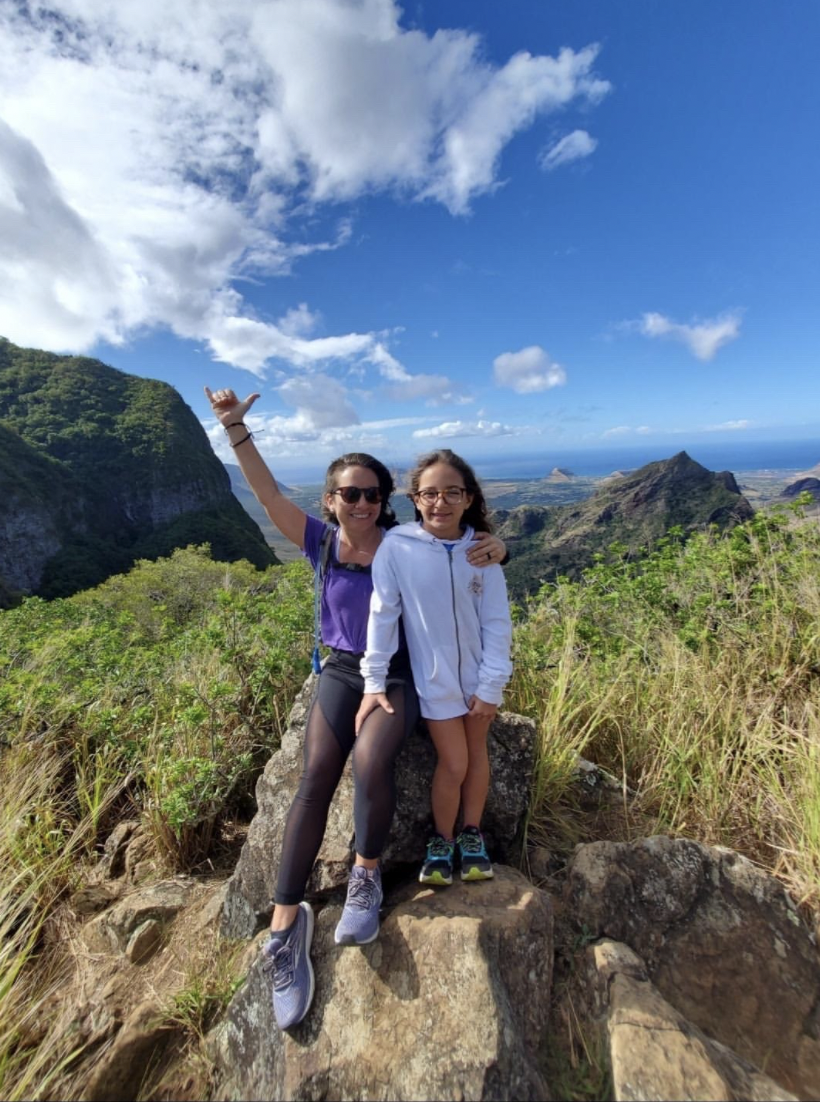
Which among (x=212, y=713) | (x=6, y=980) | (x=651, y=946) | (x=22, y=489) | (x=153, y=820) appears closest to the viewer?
(x=6, y=980)

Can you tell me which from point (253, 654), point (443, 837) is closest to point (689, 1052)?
point (443, 837)

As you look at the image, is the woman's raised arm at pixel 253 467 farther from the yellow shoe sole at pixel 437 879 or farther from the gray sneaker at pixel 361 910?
the yellow shoe sole at pixel 437 879

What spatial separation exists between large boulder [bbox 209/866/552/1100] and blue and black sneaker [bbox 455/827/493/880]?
0.28ft

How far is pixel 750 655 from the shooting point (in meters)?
3.54

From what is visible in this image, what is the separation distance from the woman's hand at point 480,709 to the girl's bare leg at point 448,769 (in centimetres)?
8

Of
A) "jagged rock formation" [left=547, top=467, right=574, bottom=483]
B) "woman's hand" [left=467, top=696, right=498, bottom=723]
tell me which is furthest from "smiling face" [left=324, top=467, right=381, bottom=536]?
"jagged rock formation" [left=547, top=467, right=574, bottom=483]

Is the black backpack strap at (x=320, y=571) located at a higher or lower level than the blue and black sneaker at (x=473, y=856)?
higher

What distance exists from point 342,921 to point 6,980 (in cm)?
135

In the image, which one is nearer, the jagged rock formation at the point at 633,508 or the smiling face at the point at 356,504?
the smiling face at the point at 356,504

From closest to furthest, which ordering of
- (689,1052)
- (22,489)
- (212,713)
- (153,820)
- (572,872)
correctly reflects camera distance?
(689,1052)
(572,872)
(153,820)
(212,713)
(22,489)

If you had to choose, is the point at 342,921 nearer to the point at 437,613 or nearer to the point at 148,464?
the point at 437,613

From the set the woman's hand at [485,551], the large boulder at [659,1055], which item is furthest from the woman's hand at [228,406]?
the large boulder at [659,1055]

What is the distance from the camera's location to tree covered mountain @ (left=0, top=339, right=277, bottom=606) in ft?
244

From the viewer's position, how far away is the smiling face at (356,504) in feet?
9.05
